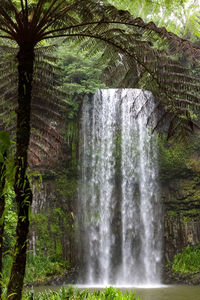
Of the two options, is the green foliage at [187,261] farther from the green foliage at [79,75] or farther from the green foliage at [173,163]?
the green foliage at [79,75]

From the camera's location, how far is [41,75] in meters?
4.52

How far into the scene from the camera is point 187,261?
34.5ft

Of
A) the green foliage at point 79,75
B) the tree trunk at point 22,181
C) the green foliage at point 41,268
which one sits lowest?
the green foliage at point 41,268

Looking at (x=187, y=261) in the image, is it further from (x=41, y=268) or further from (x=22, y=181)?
(x=22, y=181)

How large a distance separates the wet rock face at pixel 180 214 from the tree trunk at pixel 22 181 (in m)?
9.43

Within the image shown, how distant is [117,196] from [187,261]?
3.24m

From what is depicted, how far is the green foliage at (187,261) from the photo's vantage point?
33.7ft

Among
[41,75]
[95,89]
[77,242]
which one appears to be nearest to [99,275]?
[77,242]

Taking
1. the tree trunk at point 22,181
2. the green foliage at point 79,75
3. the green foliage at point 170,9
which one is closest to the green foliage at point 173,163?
the green foliage at point 79,75

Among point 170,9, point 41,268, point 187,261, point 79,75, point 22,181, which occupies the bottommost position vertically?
point 41,268

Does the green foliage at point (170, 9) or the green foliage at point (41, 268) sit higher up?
the green foliage at point (170, 9)

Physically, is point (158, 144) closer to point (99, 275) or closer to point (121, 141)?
point (121, 141)

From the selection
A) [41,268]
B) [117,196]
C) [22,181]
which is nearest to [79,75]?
[117,196]

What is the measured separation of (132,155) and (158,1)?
8.24 metres
